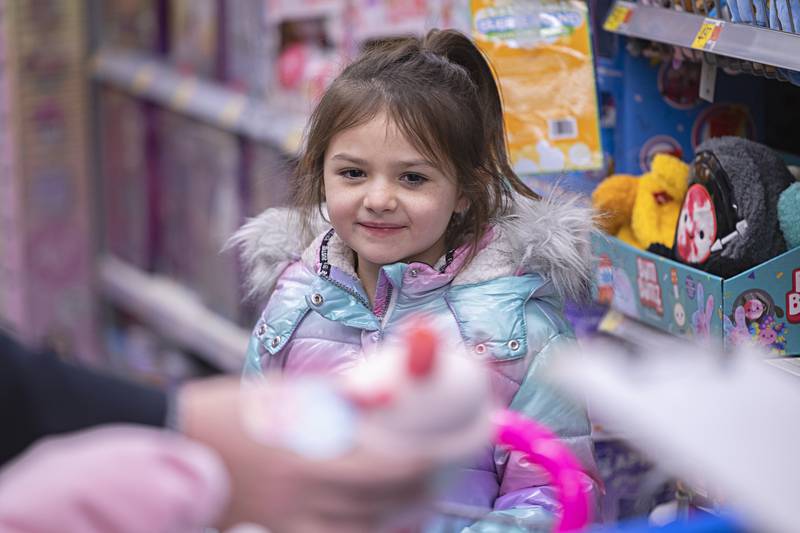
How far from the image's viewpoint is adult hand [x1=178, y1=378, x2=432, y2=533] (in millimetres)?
860

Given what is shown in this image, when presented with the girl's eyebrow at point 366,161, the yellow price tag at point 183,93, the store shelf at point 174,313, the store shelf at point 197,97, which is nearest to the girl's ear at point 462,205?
the girl's eyebrow at point 366,161

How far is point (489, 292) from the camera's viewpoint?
184 centimetres

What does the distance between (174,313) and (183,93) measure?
776 mm

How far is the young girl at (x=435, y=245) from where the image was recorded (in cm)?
177

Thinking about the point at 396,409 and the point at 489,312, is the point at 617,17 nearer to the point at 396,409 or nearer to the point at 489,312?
the point at 489,312

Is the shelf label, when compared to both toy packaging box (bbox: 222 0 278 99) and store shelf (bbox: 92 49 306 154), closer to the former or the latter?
store shelf (bbox: 92 49 306 154)

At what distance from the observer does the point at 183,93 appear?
3.86 m

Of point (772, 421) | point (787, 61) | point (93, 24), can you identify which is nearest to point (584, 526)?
point (772, 421)

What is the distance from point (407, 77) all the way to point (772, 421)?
114 centimetres

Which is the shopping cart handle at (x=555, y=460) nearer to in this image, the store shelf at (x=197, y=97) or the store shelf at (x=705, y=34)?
the store shelf at (x=705, y=34)

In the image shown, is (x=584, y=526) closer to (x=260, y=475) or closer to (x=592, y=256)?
(x=260, y=475)

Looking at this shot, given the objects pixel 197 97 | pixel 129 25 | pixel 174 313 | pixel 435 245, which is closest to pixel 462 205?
pixel 435 245

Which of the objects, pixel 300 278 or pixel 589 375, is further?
pixel 300 278

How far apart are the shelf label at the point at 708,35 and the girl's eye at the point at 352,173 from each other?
61cm
